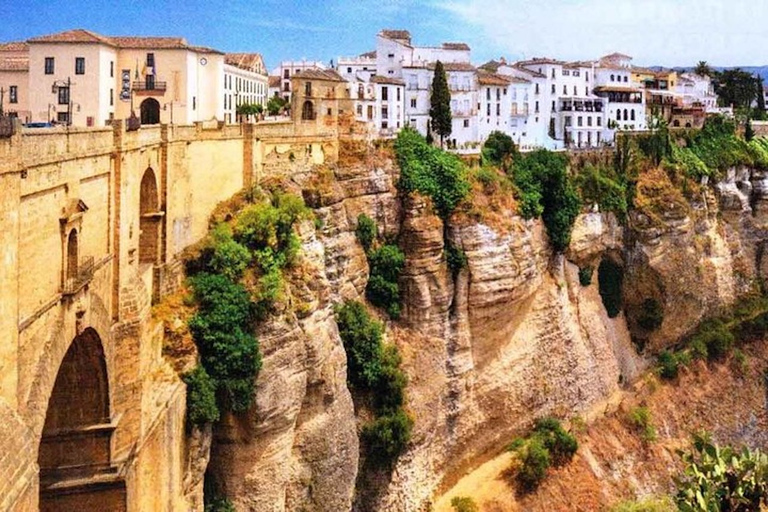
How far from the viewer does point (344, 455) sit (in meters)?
25.9

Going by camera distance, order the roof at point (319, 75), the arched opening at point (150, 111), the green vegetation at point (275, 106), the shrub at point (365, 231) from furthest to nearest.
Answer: the green vegetation at point (275, 106)
the roof at point (319, 75)
the arched opening at point (150, 111)
the shrub at point (365, 231)

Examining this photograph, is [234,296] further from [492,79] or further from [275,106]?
[492,79]

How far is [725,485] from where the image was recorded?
2016 centimetres

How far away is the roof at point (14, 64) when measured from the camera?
31.9 meters

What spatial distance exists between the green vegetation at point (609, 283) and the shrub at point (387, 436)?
53.9ft

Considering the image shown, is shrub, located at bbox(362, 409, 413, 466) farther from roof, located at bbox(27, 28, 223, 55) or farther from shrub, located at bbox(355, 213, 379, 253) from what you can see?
roof, located at bbox(27, 28, 223, 55)

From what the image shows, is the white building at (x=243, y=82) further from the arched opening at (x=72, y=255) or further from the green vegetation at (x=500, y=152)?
the arched opening at (x=72, y=255)

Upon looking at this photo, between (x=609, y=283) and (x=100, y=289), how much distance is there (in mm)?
29689

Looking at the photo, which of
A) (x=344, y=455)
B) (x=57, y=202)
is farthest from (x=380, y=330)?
(x=57, y=202)

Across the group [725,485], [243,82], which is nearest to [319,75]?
[243,82]

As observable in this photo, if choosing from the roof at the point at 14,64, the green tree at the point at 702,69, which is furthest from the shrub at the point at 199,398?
the green tree at the point at 702,69

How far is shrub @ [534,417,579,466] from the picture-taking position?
114ft

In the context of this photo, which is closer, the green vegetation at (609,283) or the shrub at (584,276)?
the shrub at (584,276)

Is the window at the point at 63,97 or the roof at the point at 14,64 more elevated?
the roof at the point at 14,64
